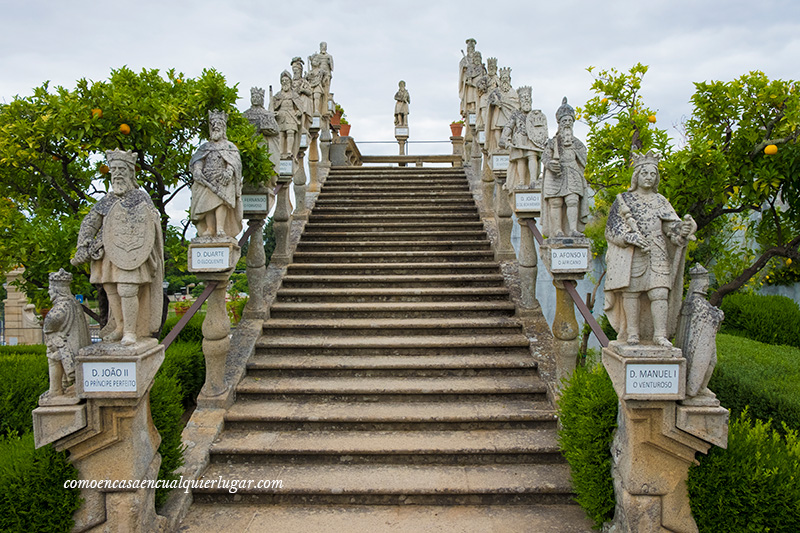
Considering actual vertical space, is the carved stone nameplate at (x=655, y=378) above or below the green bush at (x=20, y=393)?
above

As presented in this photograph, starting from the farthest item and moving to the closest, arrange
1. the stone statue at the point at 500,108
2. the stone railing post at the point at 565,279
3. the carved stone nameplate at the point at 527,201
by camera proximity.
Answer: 1. the stone statue at the point at 500,108
2. the carved stone nameplate at the point at 527,201
3. the stone railing post at the point at 565,279

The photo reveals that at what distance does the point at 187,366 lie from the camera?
6.05 m

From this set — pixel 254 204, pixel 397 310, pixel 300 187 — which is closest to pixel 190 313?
pixel 254 204

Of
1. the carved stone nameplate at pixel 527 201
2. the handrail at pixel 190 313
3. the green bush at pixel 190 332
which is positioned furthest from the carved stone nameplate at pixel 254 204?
the carved stone nameplate at pixel 527 201

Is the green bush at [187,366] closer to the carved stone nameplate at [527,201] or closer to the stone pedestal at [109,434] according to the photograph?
the stone pedestal at [109,434]

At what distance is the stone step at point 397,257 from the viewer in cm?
788

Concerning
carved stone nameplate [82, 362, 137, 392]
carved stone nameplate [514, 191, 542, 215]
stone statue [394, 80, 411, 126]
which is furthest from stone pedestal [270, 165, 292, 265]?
stone statue [394, 80, 411, 126]

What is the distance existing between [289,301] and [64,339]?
3.62 metres

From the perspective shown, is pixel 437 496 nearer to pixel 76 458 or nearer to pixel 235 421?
pixel 235 421

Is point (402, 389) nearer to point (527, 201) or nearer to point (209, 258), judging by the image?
point (209, 258)

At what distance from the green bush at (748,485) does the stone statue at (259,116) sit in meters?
6.07

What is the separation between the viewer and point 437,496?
4285 mm

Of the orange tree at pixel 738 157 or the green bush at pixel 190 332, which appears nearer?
the orange tree at pixel 738 157

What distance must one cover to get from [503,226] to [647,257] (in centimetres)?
416
